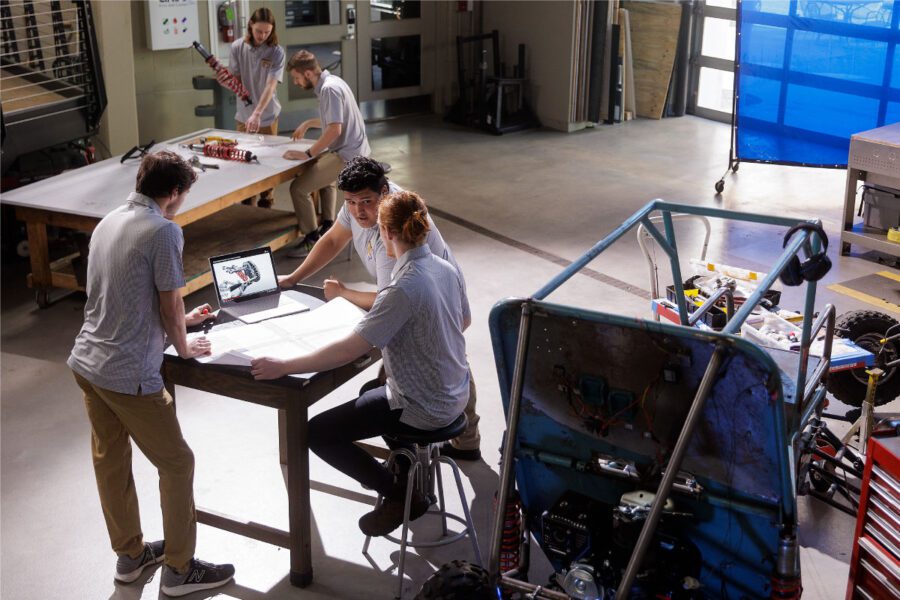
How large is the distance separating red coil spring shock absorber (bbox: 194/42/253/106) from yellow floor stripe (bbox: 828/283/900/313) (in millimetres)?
4458

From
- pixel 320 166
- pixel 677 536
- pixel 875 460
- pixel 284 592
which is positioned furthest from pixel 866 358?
pixel 320 166

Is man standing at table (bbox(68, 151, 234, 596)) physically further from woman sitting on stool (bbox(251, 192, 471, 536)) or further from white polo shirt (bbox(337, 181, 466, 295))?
white polo shirt (bbox(337, 181, 466, 295))

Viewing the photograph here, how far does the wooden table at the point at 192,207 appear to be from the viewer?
6168mm

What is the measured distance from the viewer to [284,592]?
3875mm

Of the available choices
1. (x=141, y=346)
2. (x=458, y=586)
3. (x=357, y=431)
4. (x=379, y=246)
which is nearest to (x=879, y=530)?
(x=458, y=586)

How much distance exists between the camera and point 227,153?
23.4 ft

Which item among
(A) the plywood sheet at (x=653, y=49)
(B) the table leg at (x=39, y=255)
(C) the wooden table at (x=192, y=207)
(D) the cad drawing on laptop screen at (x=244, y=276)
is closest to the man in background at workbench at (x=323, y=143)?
(C) the wooden table at (x=192, y=207)

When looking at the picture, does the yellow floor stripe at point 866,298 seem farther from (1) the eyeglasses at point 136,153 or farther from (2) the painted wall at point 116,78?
(2) the painted wall at point 116,78

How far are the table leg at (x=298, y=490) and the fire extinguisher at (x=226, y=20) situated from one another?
6.74m

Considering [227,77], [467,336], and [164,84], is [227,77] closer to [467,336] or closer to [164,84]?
[164,84]

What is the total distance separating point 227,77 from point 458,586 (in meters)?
5.77

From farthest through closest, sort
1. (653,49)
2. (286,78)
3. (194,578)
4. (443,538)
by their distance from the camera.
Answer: (653,49), (286,78), (443,538), (194,578)

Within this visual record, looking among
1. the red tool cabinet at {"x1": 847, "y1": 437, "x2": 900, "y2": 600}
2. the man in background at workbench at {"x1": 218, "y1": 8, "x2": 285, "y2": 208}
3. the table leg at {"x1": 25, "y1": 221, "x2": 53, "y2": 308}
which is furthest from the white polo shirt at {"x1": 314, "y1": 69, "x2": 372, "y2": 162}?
the red tool cabinet at {"x1": 847, "y1": 437, "x2": 900, "y2": 600}

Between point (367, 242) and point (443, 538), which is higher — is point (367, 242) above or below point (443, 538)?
above
